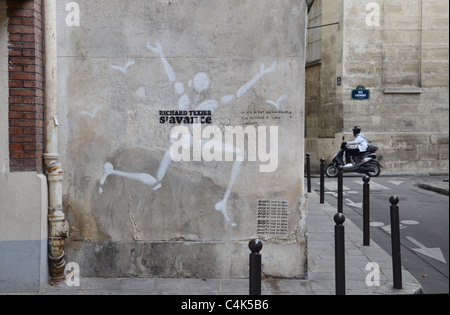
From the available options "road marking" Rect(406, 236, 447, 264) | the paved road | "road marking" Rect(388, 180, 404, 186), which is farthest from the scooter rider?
"road marking" Rect(406, 236, 447, 264)

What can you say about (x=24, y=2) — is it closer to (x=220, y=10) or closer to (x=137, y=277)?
(x=220, y=10)

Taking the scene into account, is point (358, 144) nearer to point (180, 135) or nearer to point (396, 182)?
point (396, 182)

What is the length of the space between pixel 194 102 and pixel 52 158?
166 cm

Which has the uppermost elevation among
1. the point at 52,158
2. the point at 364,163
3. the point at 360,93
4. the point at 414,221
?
the point at 360,93

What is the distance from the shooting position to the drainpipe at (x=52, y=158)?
5477 millimetres

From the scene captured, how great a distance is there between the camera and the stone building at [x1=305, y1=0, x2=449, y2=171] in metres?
19.0

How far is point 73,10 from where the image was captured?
223 inches

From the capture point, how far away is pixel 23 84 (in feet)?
17.2

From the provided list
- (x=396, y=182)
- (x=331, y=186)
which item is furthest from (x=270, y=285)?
(x=396, y=182)

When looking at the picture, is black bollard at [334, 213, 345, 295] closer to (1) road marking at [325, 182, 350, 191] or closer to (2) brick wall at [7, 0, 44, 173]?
(2) brick wall at [7, 0, 44, 173]

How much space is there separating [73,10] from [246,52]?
1.98 metres

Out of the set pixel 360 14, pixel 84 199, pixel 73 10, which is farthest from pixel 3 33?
pixel 360 14

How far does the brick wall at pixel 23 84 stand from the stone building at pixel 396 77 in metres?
15.2
